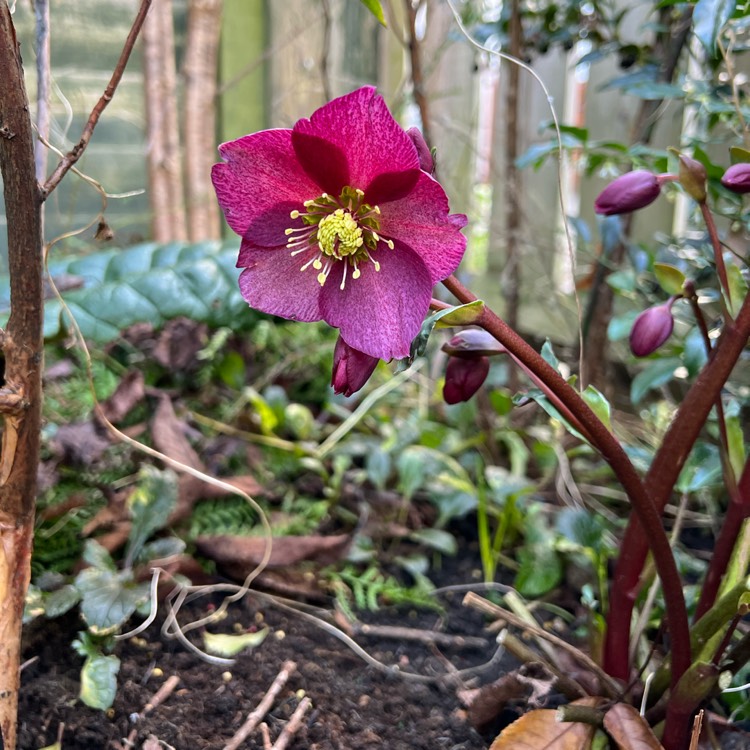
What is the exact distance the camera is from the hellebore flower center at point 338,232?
20.1 inches

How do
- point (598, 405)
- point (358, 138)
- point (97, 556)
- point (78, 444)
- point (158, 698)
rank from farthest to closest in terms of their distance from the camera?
point (78, 444), point (97, 556), point (158, 698), point (598, 405), point (358, 138)

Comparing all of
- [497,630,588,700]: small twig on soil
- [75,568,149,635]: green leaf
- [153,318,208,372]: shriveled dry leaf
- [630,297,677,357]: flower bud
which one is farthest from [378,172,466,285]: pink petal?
[153,318,208,372]: shriveled dry leaf

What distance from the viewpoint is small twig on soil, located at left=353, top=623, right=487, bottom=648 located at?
853 mm

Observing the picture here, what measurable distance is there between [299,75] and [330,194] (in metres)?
1.90

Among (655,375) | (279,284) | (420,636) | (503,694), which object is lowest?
(420,636)

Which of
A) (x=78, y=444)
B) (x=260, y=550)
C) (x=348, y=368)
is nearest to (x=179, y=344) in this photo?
(x=78, y=444)

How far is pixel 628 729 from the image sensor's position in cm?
57

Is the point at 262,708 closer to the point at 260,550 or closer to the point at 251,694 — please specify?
the point at 251,694

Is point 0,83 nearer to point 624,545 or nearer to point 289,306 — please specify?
point 289,306

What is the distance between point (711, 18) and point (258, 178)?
1.36 ft

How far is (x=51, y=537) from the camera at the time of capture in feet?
2.81

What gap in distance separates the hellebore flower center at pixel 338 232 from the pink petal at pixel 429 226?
0.04ft

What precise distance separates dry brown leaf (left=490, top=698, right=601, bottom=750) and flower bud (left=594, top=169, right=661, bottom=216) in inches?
17.0

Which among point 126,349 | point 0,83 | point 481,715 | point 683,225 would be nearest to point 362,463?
point 126,349
